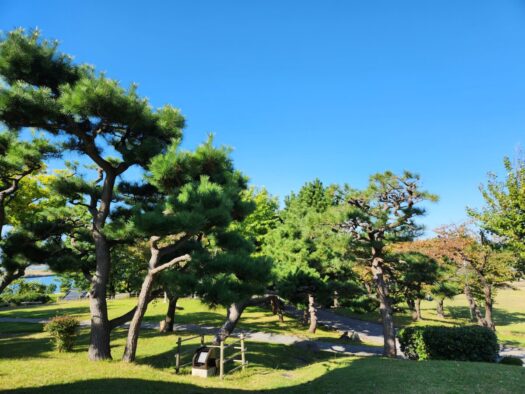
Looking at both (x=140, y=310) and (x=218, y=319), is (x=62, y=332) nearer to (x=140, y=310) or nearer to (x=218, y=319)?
(x=140, y=310)

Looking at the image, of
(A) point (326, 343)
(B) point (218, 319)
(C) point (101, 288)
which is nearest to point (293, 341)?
(A) point (326, 343)

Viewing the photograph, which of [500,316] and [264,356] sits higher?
[264,356]

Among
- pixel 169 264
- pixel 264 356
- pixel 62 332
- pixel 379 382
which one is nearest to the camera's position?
pixel 379 382

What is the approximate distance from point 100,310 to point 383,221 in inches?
437

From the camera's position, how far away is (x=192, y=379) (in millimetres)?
9672

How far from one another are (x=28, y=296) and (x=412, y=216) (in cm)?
4024

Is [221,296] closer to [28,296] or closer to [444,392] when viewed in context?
[444,392]

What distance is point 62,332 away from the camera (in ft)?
39.8

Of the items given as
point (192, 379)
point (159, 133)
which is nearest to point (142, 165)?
point (159, 133)

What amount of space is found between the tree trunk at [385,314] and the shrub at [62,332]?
12692mm

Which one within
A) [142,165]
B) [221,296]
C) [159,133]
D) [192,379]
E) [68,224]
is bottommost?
[192,379]

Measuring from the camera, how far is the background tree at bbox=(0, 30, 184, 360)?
28.2 feet

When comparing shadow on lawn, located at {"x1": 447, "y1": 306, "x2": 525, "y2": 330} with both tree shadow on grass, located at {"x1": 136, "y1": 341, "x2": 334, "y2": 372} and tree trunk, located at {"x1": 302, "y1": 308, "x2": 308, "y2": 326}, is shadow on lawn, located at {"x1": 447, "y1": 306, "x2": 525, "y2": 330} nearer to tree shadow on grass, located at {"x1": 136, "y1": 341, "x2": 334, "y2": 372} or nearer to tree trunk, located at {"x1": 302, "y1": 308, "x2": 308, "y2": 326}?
tree trunk, located at {"x1": 302, "y1": 308, "x2": 308, "y2": 326}

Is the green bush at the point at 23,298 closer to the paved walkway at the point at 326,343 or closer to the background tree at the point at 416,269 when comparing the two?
the paved walkway at the point at 326,343
